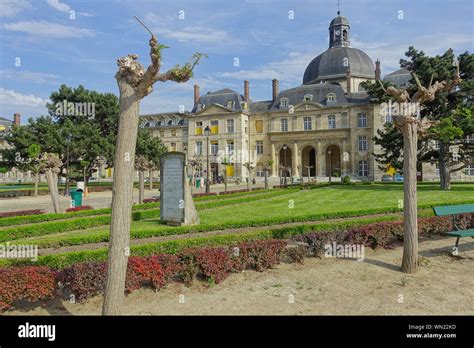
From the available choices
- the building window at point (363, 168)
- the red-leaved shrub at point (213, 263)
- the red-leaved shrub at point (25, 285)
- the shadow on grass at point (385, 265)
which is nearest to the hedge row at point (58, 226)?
the red-leaved shrub at point (25, 285)

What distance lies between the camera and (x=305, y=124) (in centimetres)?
5681

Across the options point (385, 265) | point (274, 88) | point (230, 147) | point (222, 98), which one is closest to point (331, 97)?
point (274, 88)

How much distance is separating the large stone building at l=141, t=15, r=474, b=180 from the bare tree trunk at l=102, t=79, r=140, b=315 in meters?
47.3

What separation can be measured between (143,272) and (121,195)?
253 centimetres

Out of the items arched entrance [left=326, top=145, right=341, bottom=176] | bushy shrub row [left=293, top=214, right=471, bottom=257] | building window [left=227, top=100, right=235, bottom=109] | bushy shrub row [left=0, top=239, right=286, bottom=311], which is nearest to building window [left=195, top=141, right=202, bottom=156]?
building window [left=227, top=100, right=235, bottom=109]

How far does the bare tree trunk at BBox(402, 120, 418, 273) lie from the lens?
7.46m

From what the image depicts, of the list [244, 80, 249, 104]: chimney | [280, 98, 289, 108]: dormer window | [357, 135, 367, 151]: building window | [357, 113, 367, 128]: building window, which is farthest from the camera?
[244, 80, 249, 104]: chimney

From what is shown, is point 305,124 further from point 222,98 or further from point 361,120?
point 222,98

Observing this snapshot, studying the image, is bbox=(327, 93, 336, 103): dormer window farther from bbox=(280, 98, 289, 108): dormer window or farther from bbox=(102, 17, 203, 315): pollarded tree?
bbox=(102, 17, 203, 315): pollarded tree
